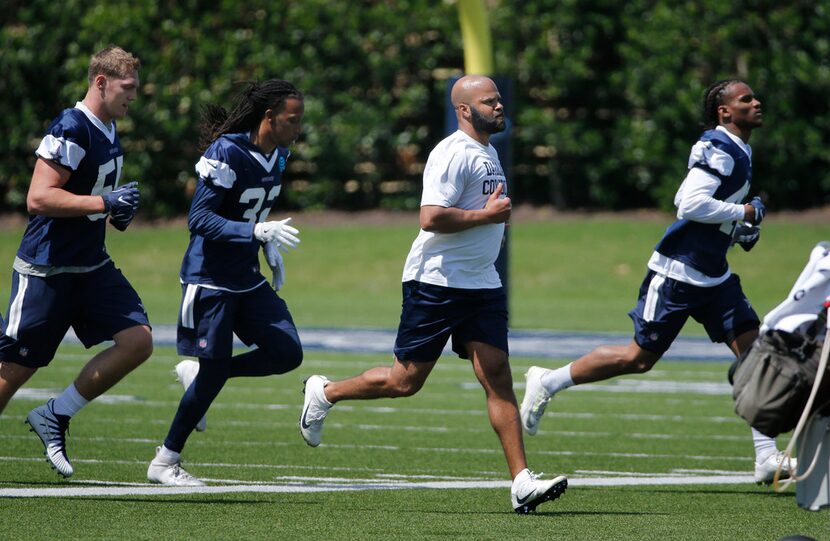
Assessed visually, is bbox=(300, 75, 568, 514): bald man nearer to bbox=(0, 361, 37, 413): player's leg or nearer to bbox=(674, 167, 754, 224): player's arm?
bbox=(674, 167, 754, 224): player's arm

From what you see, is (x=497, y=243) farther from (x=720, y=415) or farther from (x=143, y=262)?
(x=143, y=262)

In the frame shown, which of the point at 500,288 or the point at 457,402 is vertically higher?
the point at 500,288

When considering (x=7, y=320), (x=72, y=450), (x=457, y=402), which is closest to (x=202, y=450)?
(x=72, y=450)

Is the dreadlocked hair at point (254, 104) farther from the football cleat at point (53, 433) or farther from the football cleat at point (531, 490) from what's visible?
the football cleat at point (531, 490)

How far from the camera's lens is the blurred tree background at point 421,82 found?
79.7 ft

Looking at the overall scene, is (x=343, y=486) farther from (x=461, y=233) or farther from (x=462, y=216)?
(x=462, y=216)

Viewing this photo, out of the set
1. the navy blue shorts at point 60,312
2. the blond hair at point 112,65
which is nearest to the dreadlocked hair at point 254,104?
the blond hair at point 112,65

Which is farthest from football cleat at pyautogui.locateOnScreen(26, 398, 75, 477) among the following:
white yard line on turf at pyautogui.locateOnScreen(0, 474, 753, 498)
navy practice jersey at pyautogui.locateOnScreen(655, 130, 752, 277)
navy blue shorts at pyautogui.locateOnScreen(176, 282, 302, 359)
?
A: navy practice jersey at pyautogui.locateOnScreen(655, 130, 752, 277)

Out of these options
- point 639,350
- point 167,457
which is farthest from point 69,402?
point 639,350

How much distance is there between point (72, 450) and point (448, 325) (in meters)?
2.89

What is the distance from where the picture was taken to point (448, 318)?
6852 millimetres

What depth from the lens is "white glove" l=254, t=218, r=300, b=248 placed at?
6.72 metres

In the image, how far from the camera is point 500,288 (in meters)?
6.98

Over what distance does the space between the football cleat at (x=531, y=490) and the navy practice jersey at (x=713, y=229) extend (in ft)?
6.14
